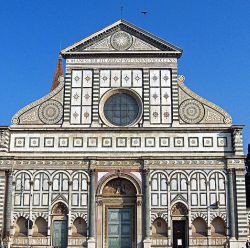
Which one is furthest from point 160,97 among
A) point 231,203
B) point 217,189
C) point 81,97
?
point 231,203

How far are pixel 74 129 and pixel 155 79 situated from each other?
6.00m

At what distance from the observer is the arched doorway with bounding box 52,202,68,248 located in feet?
92.6

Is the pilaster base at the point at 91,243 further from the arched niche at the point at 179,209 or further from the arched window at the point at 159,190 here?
the arched niche at the point at 179,209

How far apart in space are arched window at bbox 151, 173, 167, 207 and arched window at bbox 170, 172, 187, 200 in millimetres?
418

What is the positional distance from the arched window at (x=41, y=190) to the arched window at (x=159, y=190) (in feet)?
20.7

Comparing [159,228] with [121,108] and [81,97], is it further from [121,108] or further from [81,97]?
[81,97]

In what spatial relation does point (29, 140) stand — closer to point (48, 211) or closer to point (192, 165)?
point (48, 211)

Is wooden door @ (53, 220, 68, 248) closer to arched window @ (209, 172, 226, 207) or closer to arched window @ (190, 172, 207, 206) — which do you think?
arched window @ (190, 172, 207, 206)

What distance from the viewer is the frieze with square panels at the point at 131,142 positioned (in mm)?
28938

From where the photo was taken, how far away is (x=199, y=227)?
93.0 ft

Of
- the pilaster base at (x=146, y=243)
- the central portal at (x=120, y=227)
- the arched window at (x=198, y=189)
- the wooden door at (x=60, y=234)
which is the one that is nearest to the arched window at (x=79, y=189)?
the wooden door at (x=60, y=234)

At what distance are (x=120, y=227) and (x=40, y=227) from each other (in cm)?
474

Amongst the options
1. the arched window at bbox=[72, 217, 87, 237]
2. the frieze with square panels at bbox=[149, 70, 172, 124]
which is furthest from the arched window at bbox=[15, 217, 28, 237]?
the frieze with square panels at bbox=[149, 70, 172, 124]

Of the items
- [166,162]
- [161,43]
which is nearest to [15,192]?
[166,162]
